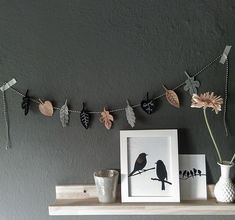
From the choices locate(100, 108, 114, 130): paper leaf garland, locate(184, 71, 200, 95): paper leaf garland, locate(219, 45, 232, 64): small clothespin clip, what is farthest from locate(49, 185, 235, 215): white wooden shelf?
locate(219, 45, 232, 64): small clothespin clip

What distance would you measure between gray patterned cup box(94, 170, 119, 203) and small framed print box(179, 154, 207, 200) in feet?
0.87

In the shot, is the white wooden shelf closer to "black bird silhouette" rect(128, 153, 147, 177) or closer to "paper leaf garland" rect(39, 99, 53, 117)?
"black bird silhouette" rect(128, 153, 147, 177)

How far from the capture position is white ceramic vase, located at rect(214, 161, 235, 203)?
4.10 ft

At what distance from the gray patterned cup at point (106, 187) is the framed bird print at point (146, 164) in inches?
1.5

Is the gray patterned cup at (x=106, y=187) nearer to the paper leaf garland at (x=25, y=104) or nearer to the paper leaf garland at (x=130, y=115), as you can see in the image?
the paper leaf garland at (x=130, y=115)

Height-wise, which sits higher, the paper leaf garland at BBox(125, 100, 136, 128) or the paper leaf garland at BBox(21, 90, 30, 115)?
the paper leaf garland at BBox(21, 90, 30, 115)

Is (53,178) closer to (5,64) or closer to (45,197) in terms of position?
(45,197)

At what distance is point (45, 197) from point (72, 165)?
Result: 0.57 ft

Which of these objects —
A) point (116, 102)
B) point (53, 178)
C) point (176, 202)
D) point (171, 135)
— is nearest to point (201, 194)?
point (176, 202)

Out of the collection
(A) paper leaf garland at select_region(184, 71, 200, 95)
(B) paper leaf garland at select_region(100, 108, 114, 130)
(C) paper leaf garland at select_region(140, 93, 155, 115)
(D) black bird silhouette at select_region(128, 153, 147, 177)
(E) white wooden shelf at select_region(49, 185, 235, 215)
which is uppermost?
(A) paper leaf garland at select_region(184, 71, 200, 95)

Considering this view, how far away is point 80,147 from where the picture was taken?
135 centimetres

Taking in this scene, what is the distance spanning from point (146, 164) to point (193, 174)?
19cm

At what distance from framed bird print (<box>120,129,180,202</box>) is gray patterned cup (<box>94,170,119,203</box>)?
4 cm

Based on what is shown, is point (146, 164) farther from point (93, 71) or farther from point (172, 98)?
point (93, 71)
